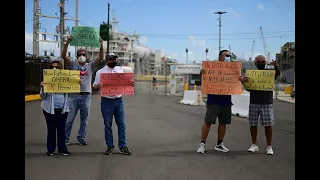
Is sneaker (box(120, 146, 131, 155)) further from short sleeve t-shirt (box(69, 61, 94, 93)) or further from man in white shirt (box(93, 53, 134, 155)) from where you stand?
short sleeve t-shirt (box(69, 61, 94, 93))

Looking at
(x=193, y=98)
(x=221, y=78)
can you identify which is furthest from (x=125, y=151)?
(x=193, y=98)

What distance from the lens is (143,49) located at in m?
119

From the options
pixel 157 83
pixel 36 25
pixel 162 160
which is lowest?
pixel 162 160

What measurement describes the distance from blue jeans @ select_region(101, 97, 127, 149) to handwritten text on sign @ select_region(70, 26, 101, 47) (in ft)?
4.97

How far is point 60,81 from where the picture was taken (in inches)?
243

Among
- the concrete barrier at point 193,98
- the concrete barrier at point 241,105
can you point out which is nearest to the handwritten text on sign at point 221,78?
the concrete barrier at point 241,105

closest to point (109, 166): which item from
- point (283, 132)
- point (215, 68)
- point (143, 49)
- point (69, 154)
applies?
point (69, 154)

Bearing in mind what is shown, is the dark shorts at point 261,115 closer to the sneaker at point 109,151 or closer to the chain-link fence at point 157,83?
the sneaker at point 109,151

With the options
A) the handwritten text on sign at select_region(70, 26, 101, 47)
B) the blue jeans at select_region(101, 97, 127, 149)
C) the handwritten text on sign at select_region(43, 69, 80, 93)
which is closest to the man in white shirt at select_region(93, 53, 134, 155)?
the blue jeans at select_region(101, 97, 127, 149)

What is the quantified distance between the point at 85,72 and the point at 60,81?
805 millimetres

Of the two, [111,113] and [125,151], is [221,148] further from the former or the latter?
[111,113]

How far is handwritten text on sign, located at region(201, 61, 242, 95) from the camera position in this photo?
6.56 meters

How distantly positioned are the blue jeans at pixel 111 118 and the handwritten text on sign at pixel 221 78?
1667 millimetres
